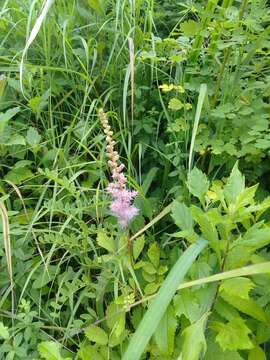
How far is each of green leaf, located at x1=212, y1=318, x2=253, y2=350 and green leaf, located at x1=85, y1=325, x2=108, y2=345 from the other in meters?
0.27

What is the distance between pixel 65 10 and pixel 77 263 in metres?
0.89

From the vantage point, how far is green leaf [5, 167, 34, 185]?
1.45 m

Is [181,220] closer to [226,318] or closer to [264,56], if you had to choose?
[226,318]

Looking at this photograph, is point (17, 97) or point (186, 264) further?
point (17, 97)

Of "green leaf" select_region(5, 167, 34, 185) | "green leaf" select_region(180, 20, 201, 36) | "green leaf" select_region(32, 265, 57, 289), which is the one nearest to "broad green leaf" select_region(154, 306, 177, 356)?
"green leaf" select_region(32, 265, 57, 289)

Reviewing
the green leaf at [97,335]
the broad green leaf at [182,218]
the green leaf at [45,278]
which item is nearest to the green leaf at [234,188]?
the broad green leaf at [182,218]

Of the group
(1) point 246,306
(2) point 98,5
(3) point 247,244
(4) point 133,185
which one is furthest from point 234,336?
(2) point 98,5

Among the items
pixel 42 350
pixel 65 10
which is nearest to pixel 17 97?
pixel 65 10

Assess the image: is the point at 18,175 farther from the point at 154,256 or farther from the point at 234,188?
the point at 234,188

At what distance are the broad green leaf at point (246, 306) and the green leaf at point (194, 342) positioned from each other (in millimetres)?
100

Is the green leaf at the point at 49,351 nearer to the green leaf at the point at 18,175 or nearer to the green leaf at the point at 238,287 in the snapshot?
the green leaf at the point at 238,287

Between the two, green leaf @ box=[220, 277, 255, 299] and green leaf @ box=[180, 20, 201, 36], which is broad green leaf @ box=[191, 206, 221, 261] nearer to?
green leaf @ box=[220, 277, 255, 299]

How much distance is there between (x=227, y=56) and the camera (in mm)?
1415

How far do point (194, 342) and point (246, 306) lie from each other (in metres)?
0.17
